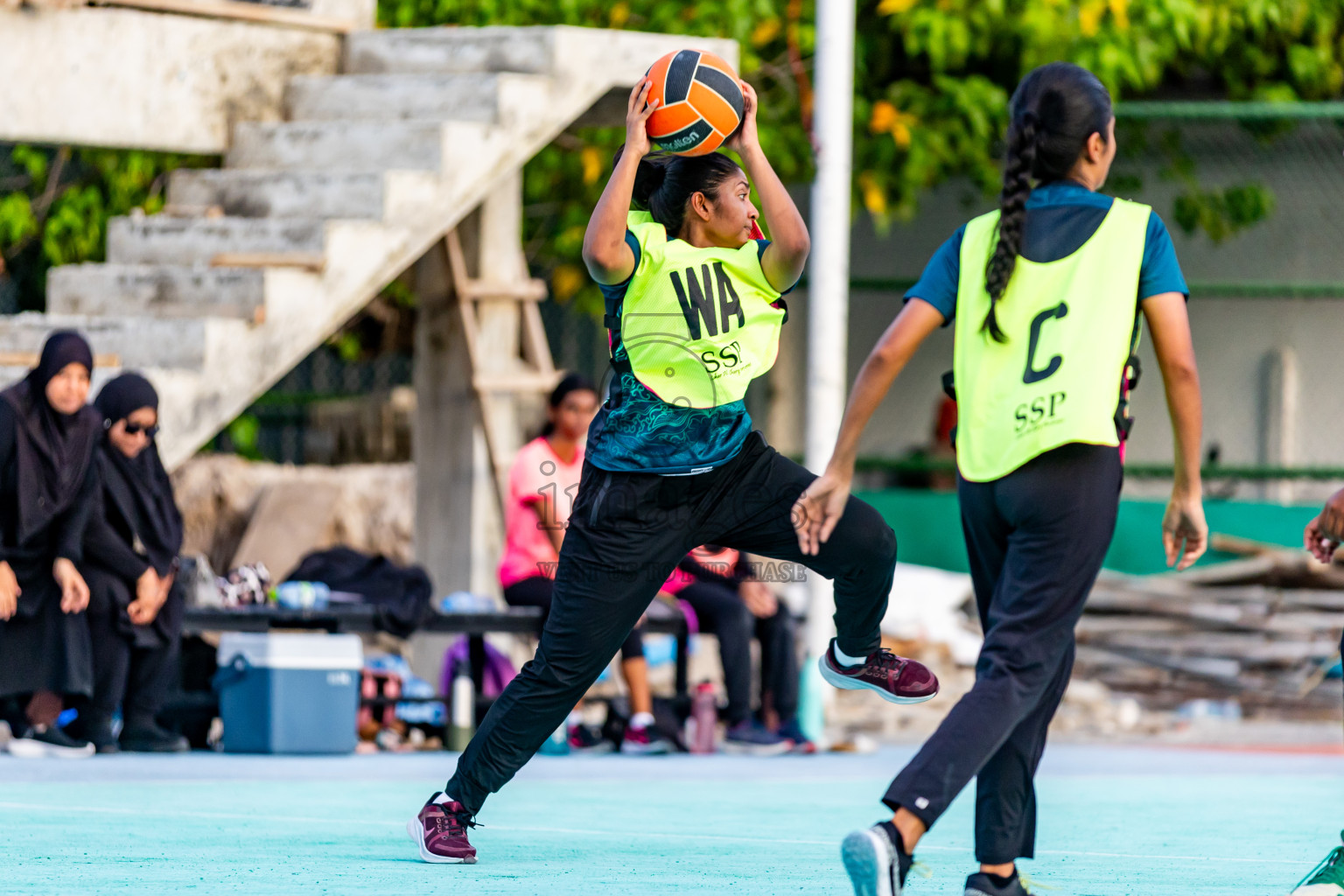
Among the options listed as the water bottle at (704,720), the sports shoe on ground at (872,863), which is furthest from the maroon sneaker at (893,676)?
the water bottle at (704,720)

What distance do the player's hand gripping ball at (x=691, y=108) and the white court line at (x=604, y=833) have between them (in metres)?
2.19

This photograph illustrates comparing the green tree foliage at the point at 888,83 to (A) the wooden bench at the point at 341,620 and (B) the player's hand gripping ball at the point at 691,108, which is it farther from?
(B) the player's hand gripping ball at the point at 691,108

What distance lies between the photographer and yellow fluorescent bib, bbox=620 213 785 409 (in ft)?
17.0

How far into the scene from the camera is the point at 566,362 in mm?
16000

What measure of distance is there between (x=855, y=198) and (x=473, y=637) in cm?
507

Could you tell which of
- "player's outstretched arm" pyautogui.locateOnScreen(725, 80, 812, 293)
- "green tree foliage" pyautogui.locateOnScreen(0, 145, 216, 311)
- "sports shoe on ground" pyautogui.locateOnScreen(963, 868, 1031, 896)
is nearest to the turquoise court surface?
"sports shoe on ground" pyautogui.locateOnScreen(963, 868, 1031, 896)

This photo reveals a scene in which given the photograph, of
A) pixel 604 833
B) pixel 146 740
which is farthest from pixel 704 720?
pixel 604 833

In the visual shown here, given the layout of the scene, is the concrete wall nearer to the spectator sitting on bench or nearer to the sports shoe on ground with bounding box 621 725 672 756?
the spectator sitting on bench

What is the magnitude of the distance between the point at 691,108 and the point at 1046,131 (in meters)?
1.00

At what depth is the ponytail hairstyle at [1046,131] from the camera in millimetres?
4500

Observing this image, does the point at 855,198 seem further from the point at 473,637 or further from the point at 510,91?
the point at 473,637

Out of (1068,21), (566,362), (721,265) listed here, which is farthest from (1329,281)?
(721,265)

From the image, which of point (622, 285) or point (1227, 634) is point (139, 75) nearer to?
point (622, 285)

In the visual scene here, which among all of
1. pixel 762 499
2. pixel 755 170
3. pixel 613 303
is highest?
pixel 755 170
